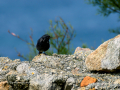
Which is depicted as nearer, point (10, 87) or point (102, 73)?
point (10, 87)

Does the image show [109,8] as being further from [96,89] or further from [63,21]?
[96,89]

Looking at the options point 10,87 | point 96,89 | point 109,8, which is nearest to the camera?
point 96,89

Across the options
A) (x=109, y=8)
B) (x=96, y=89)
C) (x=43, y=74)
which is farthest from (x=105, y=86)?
(x=109, y=8)

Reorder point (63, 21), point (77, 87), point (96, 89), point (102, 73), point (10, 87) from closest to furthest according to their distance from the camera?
point (96, 89)
point (77, 87)
point (10, 87)
point (102, 73)
point (63, 21)

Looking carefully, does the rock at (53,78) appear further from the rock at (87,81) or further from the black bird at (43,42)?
the black bird at (43,42)

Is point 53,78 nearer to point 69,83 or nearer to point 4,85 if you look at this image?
point 69,83

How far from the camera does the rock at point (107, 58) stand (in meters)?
2.92

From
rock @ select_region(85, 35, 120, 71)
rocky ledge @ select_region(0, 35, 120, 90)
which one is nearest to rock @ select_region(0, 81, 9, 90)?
rocky ledge @ select_region(0, 35, 120, 90)

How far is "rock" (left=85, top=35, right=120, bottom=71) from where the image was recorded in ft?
9.59

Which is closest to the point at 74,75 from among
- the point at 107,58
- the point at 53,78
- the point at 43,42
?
the point at 53,78

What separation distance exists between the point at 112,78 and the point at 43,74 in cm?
119

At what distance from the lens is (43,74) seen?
2.99 m

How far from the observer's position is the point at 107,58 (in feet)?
9.93

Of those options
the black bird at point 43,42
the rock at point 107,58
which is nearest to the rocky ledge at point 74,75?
the rock at point 107,58
